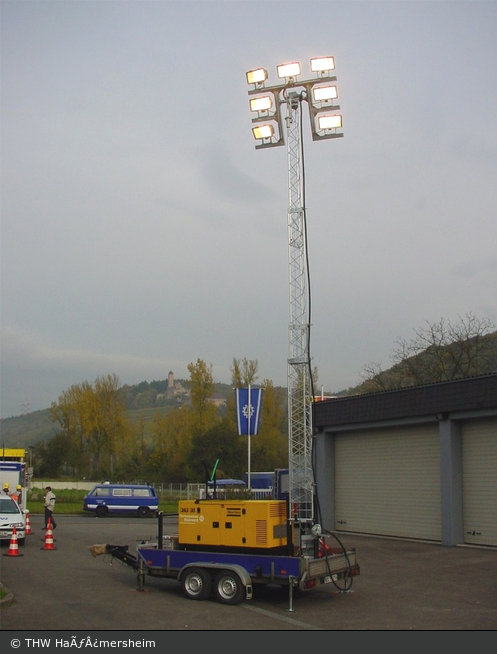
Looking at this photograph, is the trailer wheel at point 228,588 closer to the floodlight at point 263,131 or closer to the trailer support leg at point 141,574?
the trailer support leg at point 141,574

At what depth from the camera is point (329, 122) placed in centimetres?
1706

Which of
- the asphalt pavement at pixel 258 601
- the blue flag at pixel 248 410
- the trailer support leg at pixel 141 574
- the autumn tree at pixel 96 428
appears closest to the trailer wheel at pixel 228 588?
the asphalt pavement at pixel 258 601

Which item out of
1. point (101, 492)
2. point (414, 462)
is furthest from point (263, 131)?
point (101, 492)

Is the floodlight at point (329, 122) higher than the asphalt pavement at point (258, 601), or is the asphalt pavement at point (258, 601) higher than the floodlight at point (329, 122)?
the floodlight at point (329, 122)

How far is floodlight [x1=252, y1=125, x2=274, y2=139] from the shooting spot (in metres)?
17.4

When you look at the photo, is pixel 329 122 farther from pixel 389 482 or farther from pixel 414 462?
pixel 389 482

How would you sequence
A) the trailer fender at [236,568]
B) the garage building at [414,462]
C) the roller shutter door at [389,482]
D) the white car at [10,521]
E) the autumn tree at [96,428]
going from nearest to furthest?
1. the trailer fender at [236,568]
2. the white car at [10,521]
3. the garage building at [414,462]
4. the roller shutter door at [389,482]
5. the autumn tree at [96,428]

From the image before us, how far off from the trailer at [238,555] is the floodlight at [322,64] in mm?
10331

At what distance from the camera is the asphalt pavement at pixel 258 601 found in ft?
34.5

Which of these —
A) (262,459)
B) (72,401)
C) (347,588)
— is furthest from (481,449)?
(72,401)

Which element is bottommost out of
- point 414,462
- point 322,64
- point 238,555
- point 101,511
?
point 101,511

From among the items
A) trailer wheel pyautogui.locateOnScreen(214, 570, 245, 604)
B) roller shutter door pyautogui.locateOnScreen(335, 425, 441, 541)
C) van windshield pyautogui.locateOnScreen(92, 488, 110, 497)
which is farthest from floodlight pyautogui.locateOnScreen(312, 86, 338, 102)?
van windshield pyautogui.locateOnScreen(92, 488, 110, 497)

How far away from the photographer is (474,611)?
11.7 m

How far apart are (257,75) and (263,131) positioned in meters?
1.37
